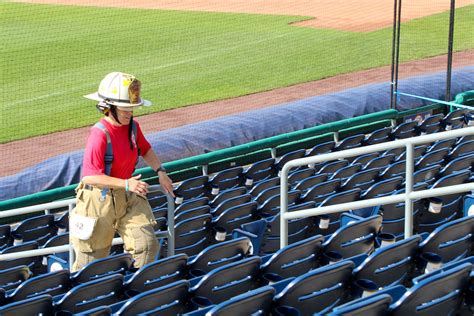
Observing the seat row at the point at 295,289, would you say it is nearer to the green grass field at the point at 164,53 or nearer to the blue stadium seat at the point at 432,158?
the blue stadium seat at the point at 432,158

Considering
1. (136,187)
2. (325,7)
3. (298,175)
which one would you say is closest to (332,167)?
(298,175)

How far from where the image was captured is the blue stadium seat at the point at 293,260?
4.68 metres

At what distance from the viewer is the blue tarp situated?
367 inches

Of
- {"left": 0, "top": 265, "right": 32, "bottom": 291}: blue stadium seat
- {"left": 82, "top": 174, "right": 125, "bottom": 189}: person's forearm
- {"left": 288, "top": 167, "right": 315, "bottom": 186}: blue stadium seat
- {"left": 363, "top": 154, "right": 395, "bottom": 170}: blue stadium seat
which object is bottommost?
{"left": 0, "top": 265, "right": 32, "bottom": 291}: blue stadium seat

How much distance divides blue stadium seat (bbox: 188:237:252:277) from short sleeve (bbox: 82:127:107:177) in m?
0.90

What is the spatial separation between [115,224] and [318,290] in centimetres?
195

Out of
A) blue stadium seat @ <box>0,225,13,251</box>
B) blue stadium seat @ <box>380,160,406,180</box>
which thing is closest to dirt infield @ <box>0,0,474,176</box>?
blue stadium seat @ <box>0,225,13,251</box>

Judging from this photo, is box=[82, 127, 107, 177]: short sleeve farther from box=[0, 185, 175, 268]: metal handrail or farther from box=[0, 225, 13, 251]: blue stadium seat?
box=[0, 225, 13, 251]: blue stadium seat

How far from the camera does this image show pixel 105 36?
19.1 meters

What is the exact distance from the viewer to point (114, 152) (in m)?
5.64

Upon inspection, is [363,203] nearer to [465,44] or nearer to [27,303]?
[27,303]

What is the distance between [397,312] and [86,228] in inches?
97.4

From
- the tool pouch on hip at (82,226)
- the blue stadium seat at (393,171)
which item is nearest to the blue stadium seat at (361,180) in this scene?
the blue stadium seat at (393,171)

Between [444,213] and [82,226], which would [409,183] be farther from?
[82,226]
